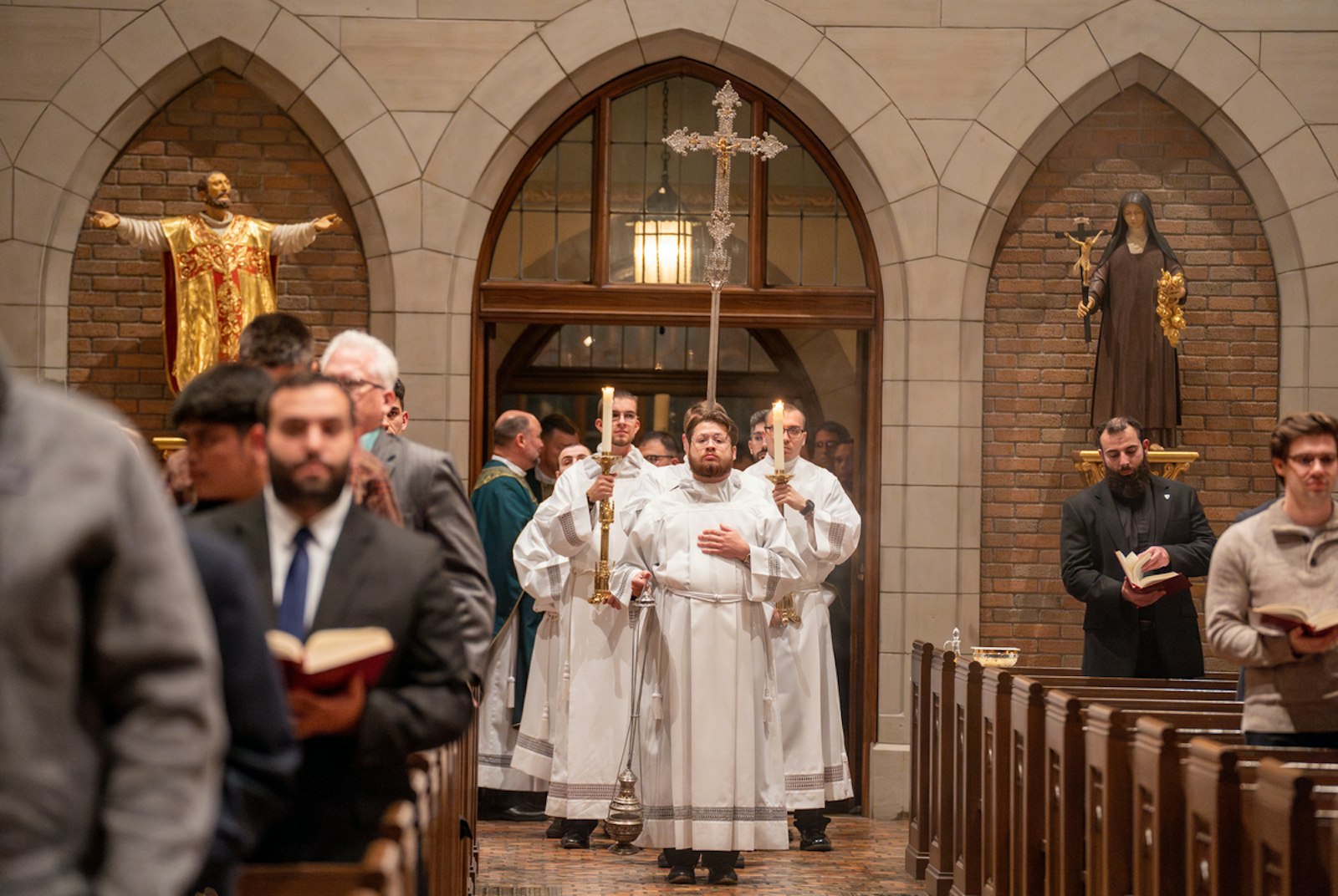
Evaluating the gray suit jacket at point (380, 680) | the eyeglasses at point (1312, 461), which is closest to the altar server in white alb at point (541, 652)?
the eyeglasses at point (1312, 461)

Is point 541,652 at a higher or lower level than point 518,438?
lower

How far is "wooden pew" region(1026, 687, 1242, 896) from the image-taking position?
4.76 meters

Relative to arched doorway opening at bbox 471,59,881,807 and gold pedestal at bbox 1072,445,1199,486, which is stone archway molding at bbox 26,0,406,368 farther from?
gold pedestal at bbox 1072,445,1199,486

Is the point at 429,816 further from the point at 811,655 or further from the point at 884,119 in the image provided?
the point at 884,119

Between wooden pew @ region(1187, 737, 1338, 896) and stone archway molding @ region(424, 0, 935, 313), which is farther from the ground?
stone archway molding @ region(424, 0, 935, 313)

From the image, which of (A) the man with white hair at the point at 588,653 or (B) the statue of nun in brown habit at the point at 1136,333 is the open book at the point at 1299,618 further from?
(B) the statue of nun in brown habit at the point at 1136,333

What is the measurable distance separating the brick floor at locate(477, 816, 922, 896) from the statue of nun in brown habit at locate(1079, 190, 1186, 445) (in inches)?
107

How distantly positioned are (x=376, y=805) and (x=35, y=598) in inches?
53.9

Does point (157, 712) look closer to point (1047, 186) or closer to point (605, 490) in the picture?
point (605, 490)

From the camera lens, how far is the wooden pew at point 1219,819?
11.8 ft

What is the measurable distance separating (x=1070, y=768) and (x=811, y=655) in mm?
2940

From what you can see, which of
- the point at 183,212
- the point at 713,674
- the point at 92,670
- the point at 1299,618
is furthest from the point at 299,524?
the point at 183,212

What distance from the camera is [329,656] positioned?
104 inches

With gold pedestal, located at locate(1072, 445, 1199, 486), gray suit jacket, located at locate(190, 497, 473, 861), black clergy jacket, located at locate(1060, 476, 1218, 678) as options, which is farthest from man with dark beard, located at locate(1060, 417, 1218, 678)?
gray suit jacket, located at locate(190, 497, 473, 861)
